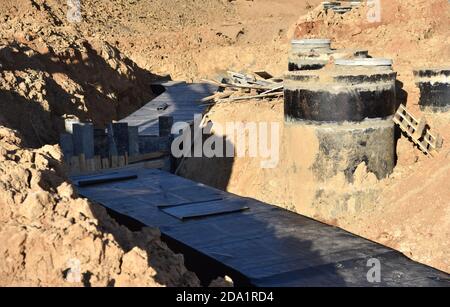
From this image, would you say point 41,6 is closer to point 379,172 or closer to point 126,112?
point 126,112

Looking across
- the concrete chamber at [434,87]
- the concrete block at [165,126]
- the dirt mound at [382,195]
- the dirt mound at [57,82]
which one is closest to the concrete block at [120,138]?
the concrete block at [165,126]

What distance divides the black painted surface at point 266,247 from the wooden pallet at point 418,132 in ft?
12.2

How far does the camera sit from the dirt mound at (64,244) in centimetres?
498

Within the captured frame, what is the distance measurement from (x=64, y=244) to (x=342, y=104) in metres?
6.89

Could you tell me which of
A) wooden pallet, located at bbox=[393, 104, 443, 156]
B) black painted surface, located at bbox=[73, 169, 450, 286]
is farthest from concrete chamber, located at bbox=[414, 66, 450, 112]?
black painted surface, located at bbox=[73, 169, 450, 286]

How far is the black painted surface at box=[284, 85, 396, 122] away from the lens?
444 inches

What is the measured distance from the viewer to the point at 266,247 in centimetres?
794

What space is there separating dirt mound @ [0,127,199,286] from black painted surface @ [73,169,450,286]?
1.49 meters

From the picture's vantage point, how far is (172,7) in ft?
126

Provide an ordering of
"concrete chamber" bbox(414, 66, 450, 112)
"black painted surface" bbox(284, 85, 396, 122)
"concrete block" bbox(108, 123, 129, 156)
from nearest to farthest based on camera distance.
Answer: "black painted surface" bbox(284, 85, 396, 122), "concrete chamber" bbox(414, 66, 450, 112), "concrete block" bbox(108, 123, 129, 156)

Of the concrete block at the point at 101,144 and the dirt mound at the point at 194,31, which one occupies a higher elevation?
the dirt mound at the point at 194,31

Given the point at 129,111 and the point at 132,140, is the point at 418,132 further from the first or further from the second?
the point at 129,111

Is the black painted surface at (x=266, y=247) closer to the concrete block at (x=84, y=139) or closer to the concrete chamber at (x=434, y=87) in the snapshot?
the concrete block at (x=84, y=139)

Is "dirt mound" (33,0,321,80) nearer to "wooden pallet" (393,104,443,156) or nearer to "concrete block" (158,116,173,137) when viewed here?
"concrete block" (158,116,173,137)
